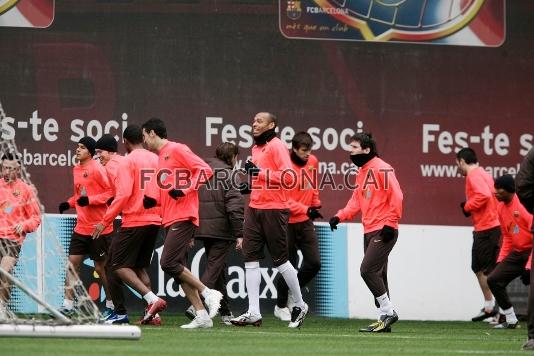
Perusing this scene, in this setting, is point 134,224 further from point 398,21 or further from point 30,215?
point 398,21

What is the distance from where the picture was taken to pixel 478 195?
51.8 ft

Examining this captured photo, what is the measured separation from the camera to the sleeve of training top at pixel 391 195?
1255cm

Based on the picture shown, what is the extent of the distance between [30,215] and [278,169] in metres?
2.98

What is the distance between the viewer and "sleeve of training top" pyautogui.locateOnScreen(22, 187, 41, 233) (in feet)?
45.2

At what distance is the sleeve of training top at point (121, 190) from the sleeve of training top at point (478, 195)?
4750mm

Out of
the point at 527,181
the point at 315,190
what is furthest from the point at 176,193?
the point at 527,181

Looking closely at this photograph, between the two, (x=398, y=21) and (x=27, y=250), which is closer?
(x=27, y=250)

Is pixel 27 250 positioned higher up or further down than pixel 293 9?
further down

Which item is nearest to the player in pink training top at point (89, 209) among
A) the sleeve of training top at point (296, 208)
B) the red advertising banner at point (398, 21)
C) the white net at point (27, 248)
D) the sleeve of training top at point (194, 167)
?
the white net at point (27, 248)

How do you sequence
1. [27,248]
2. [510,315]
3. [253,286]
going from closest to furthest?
[253,286] < [510,315] < [27,248]

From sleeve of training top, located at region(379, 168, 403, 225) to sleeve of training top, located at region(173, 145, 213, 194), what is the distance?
68.6 inches

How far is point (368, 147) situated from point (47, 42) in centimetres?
444

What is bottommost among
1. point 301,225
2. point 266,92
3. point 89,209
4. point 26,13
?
point 301,225

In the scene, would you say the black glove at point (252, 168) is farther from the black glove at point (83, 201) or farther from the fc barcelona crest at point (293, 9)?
the fc barcelona crest at point (293, 9)
